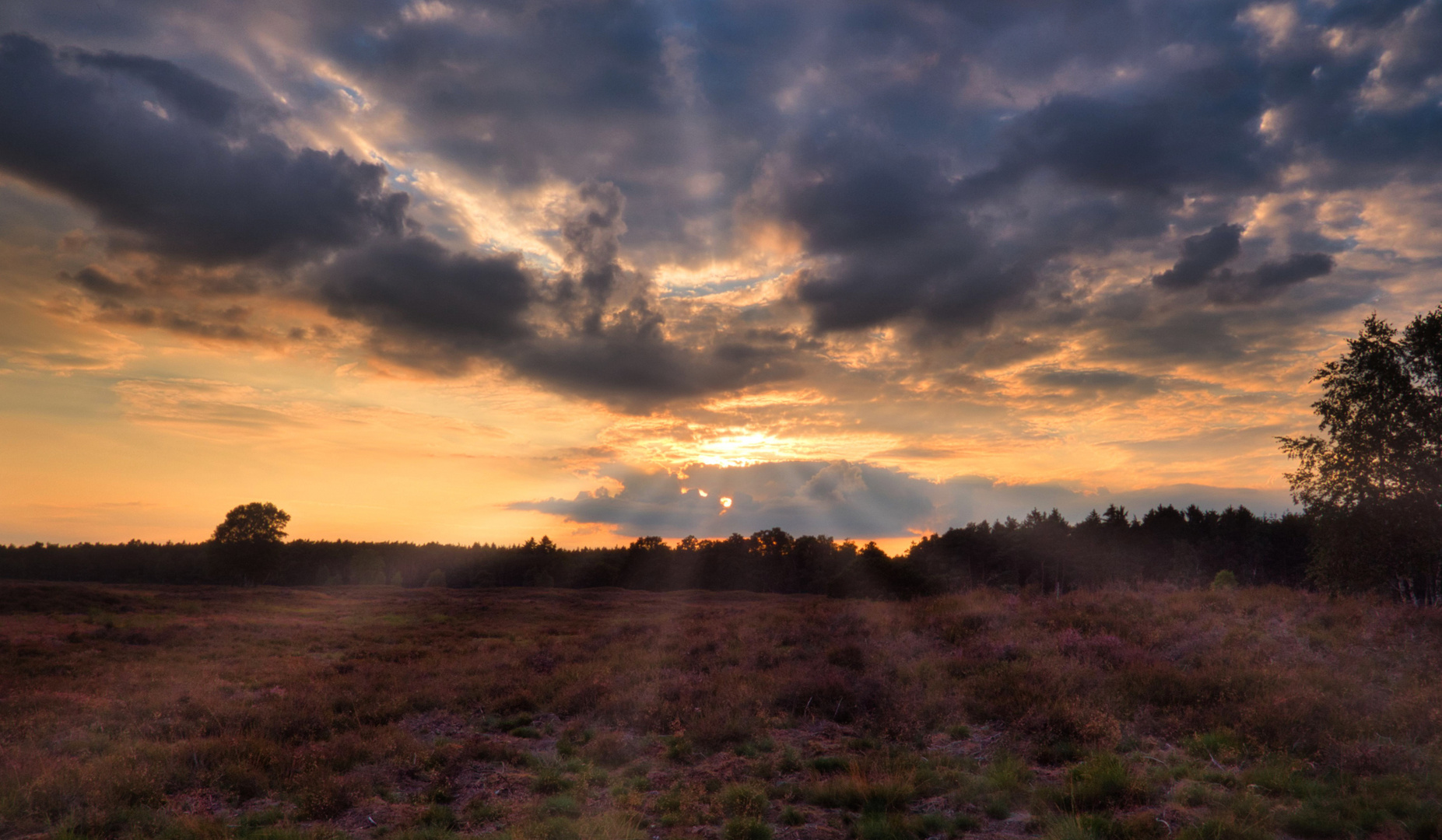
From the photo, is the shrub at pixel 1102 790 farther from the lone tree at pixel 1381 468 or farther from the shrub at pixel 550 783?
Result: the lone tree at pixel 1381 468

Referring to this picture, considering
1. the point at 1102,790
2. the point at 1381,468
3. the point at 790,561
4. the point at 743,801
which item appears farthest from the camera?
the point at 790,561

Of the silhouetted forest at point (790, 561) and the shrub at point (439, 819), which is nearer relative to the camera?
the shrub at point (439, 819)

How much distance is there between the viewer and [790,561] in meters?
105

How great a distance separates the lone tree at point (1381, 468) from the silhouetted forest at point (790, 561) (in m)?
36.5

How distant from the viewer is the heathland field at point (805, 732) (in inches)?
347

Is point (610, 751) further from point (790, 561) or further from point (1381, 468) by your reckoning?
point (790, 561)

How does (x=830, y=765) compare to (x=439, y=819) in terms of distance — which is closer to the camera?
(x=439, y=819)

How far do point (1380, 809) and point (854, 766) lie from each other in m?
6.63

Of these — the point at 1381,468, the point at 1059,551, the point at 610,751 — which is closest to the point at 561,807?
the point at 610,751

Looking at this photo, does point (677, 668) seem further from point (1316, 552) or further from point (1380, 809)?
point (1316, 552)

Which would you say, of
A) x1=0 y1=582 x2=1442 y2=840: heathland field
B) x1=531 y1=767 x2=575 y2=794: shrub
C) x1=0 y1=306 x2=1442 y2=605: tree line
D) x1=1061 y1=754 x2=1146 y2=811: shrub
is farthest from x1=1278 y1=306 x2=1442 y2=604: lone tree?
x1=531 y1=767 x2=575 y2=794: shrub

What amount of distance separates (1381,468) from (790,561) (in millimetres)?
82211

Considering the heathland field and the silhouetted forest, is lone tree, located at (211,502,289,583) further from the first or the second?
the heathland field

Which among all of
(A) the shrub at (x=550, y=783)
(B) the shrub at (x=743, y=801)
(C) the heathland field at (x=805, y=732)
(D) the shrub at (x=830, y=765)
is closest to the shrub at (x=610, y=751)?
(C) the heathland field at (x=805, y=732)
